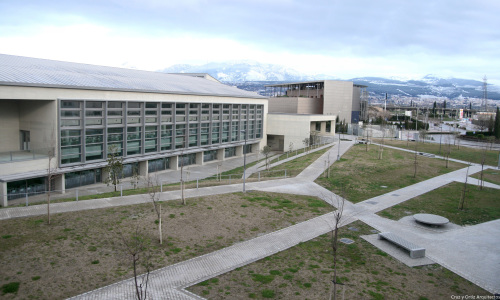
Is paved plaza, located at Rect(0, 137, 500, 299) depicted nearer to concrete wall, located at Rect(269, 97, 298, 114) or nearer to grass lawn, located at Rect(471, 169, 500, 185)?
grass lawn, located at Rect(471, 169, 500, 185)

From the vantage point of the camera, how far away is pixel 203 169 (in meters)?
45.0

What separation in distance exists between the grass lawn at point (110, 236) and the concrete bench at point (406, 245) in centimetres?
486

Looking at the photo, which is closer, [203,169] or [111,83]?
[111,83]

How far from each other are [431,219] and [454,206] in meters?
5.77

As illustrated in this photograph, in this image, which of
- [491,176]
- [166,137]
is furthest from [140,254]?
[491,176]

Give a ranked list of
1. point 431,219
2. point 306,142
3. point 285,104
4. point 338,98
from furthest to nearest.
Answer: point 338,98 < point 285,104 < point 306,142 < point 431,219

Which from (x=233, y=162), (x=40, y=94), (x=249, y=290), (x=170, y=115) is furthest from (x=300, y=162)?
(x=249, y=290)

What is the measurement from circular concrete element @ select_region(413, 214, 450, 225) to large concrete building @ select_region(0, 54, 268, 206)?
1355 centimetres

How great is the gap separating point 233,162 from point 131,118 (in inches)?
691

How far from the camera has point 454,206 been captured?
85.7 ft

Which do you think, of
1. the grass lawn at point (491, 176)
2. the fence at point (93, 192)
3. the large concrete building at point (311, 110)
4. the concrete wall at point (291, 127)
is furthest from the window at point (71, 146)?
the grass lawn at point (491, 176)

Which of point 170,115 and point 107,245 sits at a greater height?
point 170,115

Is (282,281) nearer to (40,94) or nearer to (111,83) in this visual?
(40,94)

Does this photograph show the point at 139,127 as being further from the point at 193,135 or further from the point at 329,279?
the point at 329,279
